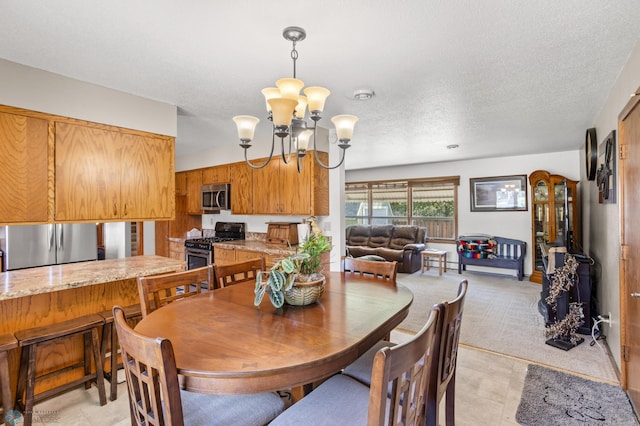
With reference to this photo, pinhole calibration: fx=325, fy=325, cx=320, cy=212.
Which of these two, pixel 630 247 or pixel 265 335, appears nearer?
pixel 265 335

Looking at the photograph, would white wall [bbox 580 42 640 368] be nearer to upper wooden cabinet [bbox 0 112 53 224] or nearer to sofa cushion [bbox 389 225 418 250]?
sofa cushion [bbox 389 225 418 250]

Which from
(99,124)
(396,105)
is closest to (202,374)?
(99,124)

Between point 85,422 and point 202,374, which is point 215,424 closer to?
point 202,374

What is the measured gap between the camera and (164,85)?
266cm

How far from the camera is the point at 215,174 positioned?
17.6ft

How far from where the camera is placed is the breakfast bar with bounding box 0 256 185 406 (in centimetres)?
211

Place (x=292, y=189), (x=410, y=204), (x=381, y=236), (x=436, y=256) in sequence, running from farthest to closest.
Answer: (x=410, y=204) < (x=381, y=236) < (x=436, y=256) < (x=292, y=189)

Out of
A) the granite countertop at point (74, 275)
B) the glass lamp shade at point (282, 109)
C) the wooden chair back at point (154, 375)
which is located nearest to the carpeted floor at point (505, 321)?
the granite countertop at point (74, 275)

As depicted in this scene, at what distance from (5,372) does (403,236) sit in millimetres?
6519

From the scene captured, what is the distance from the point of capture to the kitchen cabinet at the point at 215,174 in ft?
17.0

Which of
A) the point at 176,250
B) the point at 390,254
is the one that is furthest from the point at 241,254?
the point at 390,254

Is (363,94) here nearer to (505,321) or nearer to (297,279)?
(297,279)

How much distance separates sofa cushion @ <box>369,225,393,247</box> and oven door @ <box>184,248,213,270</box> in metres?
3.93

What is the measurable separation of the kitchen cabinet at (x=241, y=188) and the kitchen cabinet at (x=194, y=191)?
0.94 meters
